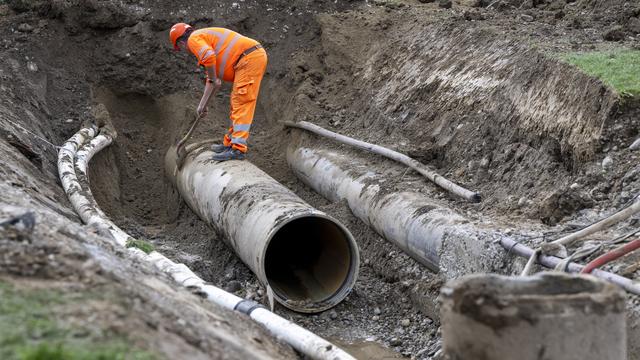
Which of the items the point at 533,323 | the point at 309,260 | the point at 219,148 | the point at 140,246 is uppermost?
the point at 533,323

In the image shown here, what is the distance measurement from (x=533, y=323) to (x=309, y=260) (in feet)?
15.9

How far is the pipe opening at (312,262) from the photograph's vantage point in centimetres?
734

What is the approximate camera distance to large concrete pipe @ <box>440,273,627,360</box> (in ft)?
11.4

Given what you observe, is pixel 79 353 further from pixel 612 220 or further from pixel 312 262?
pixel 312 262

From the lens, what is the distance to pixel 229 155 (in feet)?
29.5

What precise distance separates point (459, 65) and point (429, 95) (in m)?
0.48

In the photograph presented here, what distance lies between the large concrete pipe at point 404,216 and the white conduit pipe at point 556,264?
0.57 feet

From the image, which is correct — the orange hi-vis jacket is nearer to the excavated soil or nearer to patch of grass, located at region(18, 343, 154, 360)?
the excavated soil

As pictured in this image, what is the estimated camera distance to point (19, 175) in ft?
23.6

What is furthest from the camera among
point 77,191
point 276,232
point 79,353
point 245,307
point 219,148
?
point 219,148

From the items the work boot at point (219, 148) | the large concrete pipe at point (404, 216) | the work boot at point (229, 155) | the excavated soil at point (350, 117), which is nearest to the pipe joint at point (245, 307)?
the excavated soil at point (350, 117)

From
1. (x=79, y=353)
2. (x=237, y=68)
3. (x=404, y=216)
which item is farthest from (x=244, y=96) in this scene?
(x=79, y=353)

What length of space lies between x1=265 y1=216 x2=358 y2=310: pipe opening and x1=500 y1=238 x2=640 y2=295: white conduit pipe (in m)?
1.80

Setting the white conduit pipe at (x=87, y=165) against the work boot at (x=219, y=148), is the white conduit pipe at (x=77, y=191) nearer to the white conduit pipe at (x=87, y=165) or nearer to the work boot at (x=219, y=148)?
the white conduit pipe at (x=87, y=165)
